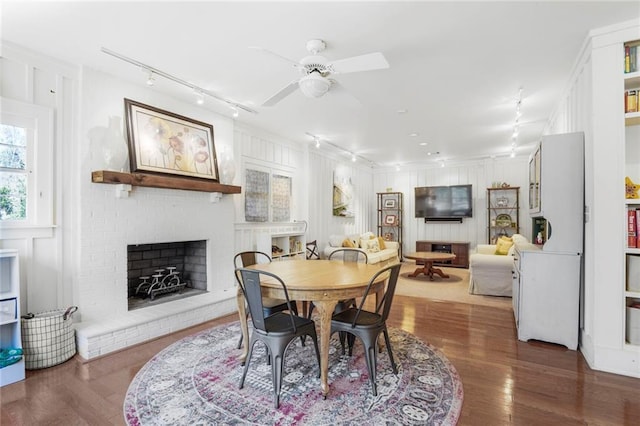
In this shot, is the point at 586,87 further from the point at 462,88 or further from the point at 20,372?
the point at 20,372

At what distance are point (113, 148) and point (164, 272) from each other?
1.84 metres

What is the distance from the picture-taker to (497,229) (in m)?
7.87

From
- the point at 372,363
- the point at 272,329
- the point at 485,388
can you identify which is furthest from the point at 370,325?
the point at 485,388

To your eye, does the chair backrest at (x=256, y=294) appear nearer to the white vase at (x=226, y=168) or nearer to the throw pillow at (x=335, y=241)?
the white vase at (x=226, y=168)

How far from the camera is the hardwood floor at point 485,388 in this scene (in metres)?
2.06

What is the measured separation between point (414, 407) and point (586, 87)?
3.16 meters

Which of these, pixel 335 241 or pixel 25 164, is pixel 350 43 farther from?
pixel 335 241

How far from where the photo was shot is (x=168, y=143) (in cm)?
386

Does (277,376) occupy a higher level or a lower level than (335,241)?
lower

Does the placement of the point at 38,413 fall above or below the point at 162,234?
below

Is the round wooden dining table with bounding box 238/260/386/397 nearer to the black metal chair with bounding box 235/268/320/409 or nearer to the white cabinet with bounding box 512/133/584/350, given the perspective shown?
the black metal chair with bounding box 235/268/320/409

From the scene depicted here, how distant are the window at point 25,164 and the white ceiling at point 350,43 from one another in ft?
2.05

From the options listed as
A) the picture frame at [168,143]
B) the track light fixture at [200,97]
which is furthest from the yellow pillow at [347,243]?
the track light fixture at [200,97]

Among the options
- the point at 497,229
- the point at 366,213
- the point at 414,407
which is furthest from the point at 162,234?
the point at 497,229
